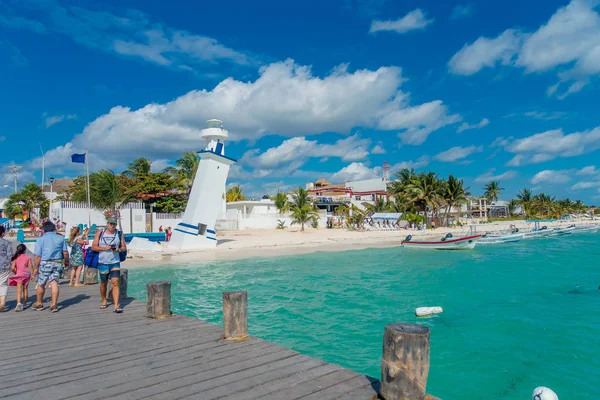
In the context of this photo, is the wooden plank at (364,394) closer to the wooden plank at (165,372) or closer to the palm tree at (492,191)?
the wooden plank at (165,372)

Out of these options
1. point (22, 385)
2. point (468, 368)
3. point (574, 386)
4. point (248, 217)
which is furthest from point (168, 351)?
point (248, 217)

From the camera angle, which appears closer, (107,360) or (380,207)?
(107,360)

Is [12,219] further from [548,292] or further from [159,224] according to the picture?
[548,292]

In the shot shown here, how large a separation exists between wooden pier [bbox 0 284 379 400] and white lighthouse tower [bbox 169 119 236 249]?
57.9 feet

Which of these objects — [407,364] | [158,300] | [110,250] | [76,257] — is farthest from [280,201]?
[407,364]

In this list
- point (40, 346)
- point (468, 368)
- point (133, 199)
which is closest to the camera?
point (40, 346)

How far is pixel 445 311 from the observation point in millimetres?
12188

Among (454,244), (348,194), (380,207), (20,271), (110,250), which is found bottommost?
(454,244)

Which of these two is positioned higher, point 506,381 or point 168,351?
point 168,351

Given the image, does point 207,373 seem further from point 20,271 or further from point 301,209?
point 301,209

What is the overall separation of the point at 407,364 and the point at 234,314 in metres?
2.77

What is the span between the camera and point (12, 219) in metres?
53.1

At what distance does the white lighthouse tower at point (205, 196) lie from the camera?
79.2ft

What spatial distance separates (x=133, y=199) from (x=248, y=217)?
1408 centimetres
